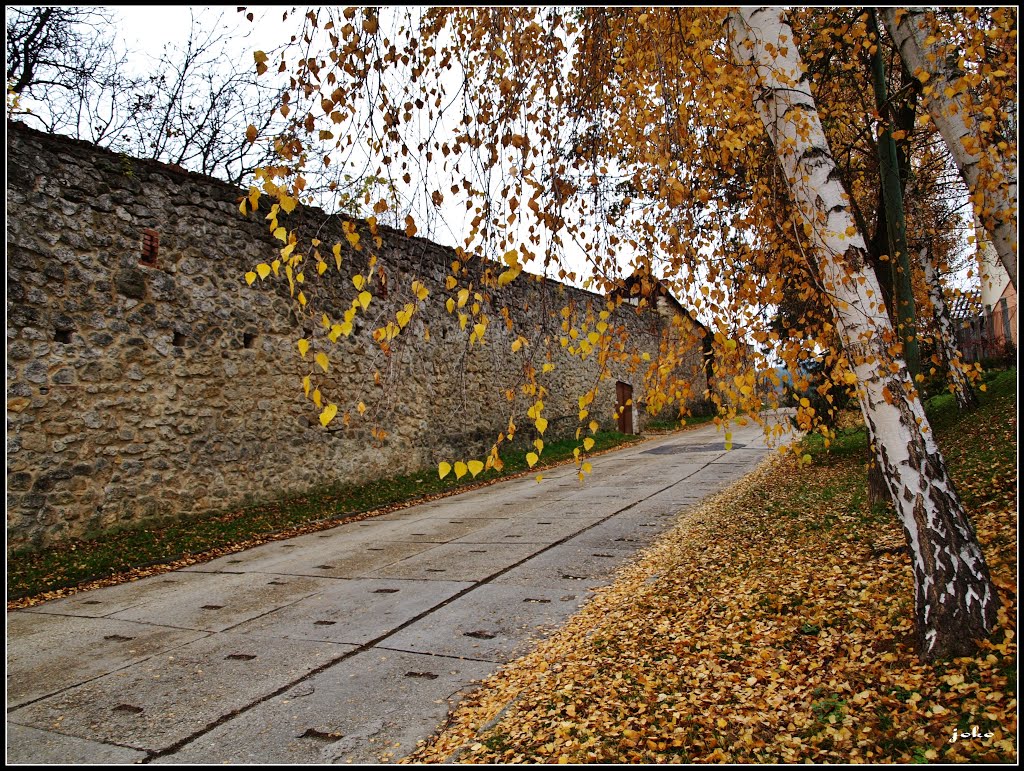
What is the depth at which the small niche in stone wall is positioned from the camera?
23.8 ft

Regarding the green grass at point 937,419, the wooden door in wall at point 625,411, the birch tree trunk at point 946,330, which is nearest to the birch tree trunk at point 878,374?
the green grass at point 937,419

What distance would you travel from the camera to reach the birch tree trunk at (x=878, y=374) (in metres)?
2.72

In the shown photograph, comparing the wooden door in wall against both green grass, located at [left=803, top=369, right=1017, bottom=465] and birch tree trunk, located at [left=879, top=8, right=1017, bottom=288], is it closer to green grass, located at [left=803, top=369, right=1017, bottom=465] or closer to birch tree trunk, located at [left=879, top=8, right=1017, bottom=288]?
green grass, located at [left=803, top=369, right=1017, bottom=465]

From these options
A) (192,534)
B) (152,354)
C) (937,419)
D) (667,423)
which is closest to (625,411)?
(667,423)

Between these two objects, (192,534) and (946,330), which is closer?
(192,534)

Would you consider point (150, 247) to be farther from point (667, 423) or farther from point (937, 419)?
point (667, 423)

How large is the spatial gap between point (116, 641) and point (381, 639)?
1847 mm

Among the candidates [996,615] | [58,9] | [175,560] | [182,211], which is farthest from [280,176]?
[58,9]

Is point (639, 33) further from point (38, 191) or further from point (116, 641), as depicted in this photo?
point (38, 191)

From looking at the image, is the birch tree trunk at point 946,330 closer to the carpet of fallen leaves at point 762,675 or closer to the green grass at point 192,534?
the carpet of fallen leaves at point 762,675

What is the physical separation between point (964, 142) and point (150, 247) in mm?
8030

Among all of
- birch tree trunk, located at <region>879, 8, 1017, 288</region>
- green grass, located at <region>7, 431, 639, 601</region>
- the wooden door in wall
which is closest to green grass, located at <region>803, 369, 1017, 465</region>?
birch tree trunk, located at <region>879, 8, 1017, 288</region>

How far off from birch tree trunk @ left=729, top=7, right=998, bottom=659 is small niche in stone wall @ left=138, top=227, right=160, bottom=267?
7038 millimetres

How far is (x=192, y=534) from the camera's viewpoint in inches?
277
